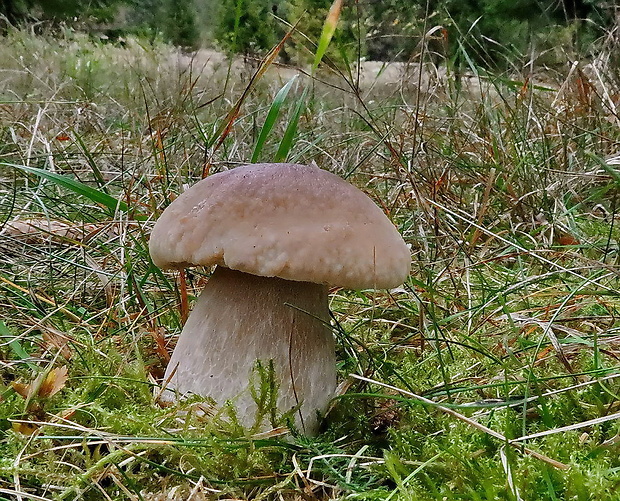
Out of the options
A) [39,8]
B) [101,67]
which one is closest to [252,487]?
[101,67]

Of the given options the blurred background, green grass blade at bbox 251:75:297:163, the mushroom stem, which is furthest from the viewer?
the blurred background

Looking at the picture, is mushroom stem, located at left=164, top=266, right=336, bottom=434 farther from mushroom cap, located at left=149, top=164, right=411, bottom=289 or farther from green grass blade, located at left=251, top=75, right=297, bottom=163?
green grass blade, located at left=251, top=75, right=297, bottom=163

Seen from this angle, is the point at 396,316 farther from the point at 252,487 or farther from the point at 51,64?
the point at 51,64

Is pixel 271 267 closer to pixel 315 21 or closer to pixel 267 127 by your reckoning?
pixel 267 127

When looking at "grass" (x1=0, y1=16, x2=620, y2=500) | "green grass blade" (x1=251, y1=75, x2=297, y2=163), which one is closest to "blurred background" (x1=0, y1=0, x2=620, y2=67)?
"grass" (x1=0, y1=16, x2=620, y2=500)

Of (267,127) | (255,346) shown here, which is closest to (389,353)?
(255,346)

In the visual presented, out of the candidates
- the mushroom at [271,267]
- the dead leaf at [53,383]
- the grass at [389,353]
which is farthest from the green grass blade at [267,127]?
the dead leaf at [53,383]

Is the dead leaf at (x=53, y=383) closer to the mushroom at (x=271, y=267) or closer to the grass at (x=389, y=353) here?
the grass at (x=389, y=353)

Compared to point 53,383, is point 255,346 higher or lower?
higher
